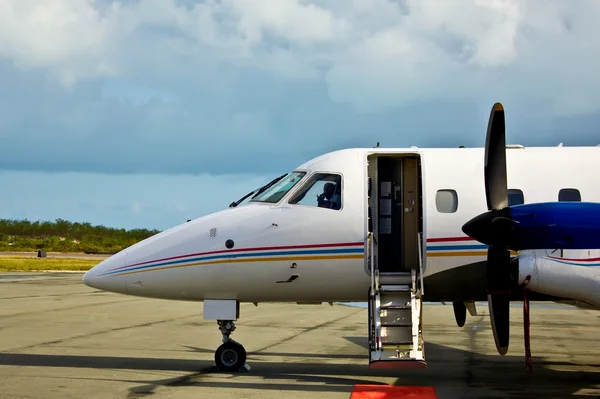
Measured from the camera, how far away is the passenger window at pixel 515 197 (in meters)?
13.0

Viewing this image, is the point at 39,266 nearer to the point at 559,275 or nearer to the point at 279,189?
the point at 279,189

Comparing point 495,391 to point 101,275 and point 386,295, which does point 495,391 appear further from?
point 101,275

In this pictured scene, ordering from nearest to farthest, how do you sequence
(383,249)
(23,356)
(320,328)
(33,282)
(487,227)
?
1. (487,227)
2. (383,249)
3. (23,356)
4. (320,328)
5. (33,282)

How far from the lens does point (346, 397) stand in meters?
11.7

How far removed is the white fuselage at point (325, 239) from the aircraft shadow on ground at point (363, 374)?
1.44 metres

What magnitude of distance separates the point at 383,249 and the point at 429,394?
2.93 m

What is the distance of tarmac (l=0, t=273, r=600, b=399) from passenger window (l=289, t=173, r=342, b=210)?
10.3ft

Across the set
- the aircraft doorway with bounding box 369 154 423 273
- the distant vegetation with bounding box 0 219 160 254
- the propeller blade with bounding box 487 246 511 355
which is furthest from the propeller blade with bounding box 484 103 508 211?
the distant vegetation with bounding box 0 219 160 254

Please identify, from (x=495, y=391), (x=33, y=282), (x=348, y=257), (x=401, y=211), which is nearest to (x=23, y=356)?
(x=348, y=257)

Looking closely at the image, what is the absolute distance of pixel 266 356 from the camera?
1622cm

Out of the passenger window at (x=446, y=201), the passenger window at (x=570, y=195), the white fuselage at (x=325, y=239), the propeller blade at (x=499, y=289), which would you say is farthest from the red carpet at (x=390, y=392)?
the passenger window at (x=570, y=195)

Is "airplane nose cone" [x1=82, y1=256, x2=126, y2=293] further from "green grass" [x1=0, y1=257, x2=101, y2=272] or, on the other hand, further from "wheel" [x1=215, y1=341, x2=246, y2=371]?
"green grass" [x1=0, y1=257, x2=101, y2=272]

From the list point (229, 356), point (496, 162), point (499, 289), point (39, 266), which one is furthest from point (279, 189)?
point (39, 266)

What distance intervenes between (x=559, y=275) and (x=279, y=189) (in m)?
5.19
